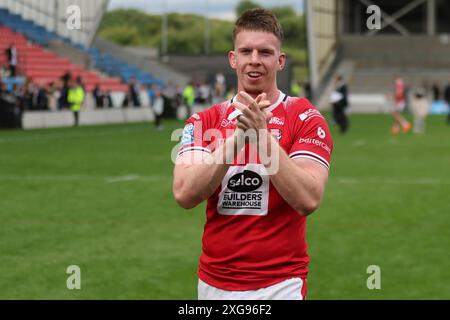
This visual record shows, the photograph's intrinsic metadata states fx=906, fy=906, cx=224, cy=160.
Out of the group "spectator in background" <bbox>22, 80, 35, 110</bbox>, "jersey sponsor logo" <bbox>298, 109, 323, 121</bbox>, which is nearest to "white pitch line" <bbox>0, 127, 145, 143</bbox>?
"spectator in background" <bbox>22, 80, 35, 110</bbox>

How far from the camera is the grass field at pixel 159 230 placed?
827 centimetres

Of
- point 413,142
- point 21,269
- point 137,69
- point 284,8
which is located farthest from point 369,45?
point 284,8

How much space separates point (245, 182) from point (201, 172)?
1.08 ft

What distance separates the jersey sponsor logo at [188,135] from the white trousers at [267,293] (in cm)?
65

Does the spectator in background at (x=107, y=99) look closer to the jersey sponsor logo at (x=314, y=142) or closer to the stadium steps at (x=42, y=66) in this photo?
the stadium steps at (x=42, y=66)

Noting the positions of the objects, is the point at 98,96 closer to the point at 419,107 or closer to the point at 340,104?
the point at 340,104

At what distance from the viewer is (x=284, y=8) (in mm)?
163125

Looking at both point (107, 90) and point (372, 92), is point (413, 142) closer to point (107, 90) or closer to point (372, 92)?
point (107, 90)

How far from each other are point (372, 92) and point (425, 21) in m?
15.7

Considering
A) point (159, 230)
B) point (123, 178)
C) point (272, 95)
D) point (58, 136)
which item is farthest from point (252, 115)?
point (58, 136)

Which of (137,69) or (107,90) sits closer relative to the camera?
(107,90)

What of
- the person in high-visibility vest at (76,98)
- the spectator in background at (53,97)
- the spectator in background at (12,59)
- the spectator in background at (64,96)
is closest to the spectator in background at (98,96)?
the spectator in background at (64,96)

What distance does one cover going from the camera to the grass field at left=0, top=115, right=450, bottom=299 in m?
8.27

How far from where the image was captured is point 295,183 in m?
3.59
